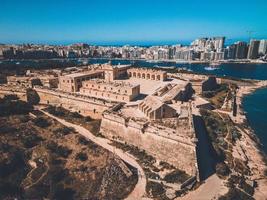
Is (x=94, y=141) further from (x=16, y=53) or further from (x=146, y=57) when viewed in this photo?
(x=146, y=57)

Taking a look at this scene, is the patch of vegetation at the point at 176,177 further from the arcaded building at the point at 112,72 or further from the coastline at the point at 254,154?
the arcaded building at the point at 112,72

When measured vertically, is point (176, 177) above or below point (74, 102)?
below

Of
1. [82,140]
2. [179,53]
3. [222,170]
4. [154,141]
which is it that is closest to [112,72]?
[82,140]

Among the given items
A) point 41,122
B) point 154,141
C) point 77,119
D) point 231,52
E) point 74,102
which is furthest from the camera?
point 231,52

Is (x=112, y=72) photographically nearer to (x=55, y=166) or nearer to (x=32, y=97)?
(x=32, y=97)

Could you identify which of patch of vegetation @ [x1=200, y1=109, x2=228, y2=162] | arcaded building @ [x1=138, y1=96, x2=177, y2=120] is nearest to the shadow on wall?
patch of vegetation @ [x1=200, y1=109, x2=228, y2=162]

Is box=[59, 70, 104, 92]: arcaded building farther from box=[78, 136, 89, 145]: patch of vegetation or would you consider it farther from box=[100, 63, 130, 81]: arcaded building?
box=[78, 136, 89, 145]: patch of vegetation
